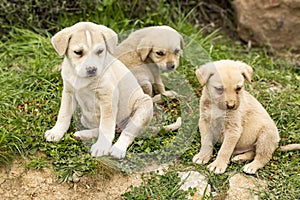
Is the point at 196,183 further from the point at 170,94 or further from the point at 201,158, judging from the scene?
→ the point at 170,94

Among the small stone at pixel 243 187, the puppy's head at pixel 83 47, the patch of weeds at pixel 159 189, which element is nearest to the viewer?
the puppy's head at pixel 83 47

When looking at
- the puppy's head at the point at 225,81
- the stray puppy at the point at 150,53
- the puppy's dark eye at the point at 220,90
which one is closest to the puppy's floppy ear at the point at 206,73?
the puppy's head at the point at 225,81

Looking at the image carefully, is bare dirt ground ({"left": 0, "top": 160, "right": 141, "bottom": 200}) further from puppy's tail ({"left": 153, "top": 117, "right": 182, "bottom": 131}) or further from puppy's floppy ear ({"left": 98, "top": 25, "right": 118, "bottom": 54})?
puppy's floppy ear ({"left": 98, "top": 25, "right": 118, "bottom": 54})

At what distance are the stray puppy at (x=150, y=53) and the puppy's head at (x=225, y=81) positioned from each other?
1.03m

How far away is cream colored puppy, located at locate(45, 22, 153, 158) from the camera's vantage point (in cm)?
581

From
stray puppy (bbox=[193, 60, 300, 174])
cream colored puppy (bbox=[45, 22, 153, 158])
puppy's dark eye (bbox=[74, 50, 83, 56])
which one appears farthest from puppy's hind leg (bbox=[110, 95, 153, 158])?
puppy's dark eye (bbox=[74, 50, 83, 56])

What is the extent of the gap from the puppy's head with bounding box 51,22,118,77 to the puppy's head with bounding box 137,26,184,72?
3.93ft

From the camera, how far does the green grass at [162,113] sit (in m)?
6.11

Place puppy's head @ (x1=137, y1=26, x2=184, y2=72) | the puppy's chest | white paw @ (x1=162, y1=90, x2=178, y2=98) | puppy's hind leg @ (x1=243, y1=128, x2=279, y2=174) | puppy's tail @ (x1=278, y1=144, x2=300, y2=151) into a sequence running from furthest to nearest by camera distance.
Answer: white paw @ (x1=162, y1=90, x2=178, y2=98) < puppy's head @ (x1=137, y1=26, x2=184, y2=72) < puppy's tail @ (x1=278, y1=144, x2=300, y2=151) < puppy's hind leg @ (x1=243, y1=128, x2=279, y2=174) < the puppy's chest

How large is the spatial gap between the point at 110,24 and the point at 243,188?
3739 mm

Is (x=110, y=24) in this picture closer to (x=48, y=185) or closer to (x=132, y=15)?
(x=132, y=15)

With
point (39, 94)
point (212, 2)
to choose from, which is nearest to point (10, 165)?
point (39, 94)

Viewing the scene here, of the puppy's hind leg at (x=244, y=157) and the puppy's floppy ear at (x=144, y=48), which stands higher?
the puppy's floppy ear at (x=144, y=48)

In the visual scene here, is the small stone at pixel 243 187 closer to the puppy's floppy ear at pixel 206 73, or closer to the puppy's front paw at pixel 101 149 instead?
the puppy's floppy ear at pixel 206 73
